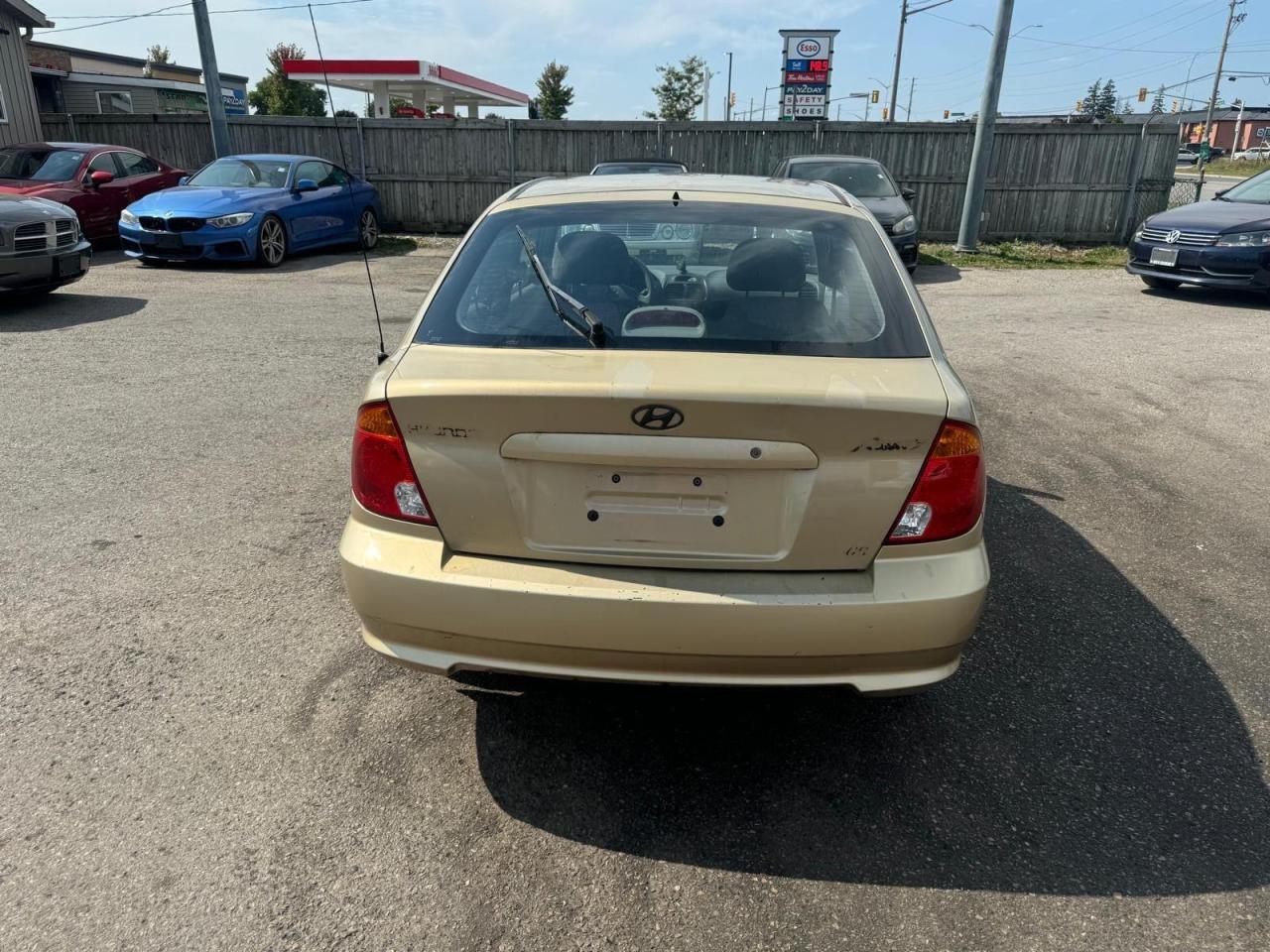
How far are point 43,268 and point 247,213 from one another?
13.4 ft

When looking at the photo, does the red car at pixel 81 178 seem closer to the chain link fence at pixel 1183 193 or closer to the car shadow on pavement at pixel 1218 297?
the car shadow on pavement at pixel 1218 297

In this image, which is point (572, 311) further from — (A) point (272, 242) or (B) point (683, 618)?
(A) point (272, 242)

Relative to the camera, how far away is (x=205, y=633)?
338cm

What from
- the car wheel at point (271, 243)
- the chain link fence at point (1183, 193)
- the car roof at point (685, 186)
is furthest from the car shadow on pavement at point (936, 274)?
the car roof at point (685, 186)

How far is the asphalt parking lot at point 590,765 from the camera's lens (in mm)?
2178

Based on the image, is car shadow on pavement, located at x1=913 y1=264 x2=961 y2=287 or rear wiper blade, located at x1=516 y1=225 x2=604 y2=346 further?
car shadow on pavement, located at x1=913 y1=264 x2=961 y2=287

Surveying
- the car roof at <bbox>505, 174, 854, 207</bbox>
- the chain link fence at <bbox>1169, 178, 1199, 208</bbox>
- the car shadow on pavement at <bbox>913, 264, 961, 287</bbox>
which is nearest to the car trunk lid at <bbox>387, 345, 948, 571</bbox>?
the car roof at <bbox>505, 174, 854, 207</bbox>

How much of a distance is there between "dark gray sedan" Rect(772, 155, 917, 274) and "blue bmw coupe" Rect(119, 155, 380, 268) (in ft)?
21.5

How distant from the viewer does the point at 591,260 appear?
2.96 m

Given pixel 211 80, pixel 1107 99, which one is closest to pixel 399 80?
pixel 211 80

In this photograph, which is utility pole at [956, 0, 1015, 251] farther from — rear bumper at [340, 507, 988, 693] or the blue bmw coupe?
rear bumper at [340, 507, 988, 693]

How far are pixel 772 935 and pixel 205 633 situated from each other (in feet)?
7.74

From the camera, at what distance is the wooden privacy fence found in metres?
17.0

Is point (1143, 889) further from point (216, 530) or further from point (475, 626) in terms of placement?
point (216, 530)
